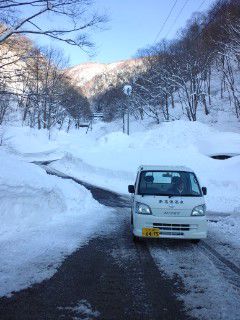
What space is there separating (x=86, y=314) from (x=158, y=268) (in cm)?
237

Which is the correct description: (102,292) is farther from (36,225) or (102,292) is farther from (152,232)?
(36,225)

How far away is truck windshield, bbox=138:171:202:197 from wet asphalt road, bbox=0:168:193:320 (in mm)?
1706

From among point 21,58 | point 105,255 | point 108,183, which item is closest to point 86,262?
point 105,255

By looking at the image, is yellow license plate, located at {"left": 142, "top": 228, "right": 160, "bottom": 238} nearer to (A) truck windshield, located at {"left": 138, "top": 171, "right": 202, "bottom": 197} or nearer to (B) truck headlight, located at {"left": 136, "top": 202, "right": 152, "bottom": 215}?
(B) truck headlight, located at {"left": 136, "top": 202, "right": 152, "bottom": 215}

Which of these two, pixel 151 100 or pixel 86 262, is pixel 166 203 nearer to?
pixel 86 262

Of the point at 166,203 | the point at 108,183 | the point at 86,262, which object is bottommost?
the point at 108,183

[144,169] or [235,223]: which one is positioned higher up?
[144,169]

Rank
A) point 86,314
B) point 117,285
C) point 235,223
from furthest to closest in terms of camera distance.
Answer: point 235,223, point 117,285, point 86,314

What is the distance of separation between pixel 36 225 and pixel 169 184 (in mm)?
3643

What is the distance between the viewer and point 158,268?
22.3ft

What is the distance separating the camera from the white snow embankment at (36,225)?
6.46 meters

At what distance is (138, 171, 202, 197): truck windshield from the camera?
363 inches

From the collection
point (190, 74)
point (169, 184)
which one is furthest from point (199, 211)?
point (190, 74)

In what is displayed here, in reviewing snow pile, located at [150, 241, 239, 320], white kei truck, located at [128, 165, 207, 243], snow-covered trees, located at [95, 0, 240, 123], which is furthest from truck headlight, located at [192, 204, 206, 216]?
snow-covered trees, located at [95, 0, 240, 123]
